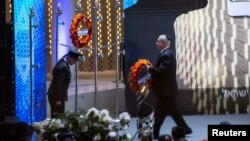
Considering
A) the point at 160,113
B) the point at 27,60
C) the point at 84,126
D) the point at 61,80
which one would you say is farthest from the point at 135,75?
the point at 84,126

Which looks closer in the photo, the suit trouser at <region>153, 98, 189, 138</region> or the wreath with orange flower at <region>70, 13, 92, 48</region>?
the suit trouser at <region>153, 98, 189, 138</region>

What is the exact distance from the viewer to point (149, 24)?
791 centimetres

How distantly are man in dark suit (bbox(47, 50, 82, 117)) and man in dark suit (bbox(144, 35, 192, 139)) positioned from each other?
0.88 meters

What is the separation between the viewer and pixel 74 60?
6105 millimetres

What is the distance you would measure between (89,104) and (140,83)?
129cm

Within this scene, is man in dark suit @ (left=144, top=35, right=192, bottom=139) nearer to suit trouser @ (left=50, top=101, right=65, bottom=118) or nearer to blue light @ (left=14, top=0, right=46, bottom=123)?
suit trouser @ (left=50, top=101, right=65, bottom=118)

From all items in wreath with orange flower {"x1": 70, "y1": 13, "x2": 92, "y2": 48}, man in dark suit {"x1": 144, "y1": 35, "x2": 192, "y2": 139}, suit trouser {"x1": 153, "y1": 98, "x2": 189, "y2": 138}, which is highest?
wreath with orange flower {"x1": 70, "y1": 13, "x2": 92, "y2": 48}

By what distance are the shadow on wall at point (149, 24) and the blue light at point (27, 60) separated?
202cm

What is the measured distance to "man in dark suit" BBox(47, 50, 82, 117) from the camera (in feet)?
19.7

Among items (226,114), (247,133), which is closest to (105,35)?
(226,114)

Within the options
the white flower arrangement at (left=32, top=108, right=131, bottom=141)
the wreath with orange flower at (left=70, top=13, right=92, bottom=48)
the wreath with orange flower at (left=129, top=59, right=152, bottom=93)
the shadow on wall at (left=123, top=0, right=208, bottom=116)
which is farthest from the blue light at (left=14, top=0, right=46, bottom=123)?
the shadow on wall at (left=123, top=0, right=208, bottom=116)

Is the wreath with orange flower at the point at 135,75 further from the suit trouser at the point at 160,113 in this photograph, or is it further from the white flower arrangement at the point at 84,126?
the white flower arrangement at the point at 84,126

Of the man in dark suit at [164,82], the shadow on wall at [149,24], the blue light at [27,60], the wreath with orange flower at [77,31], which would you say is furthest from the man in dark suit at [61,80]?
the shadow on wall at [149,24]

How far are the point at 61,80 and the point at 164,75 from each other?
1.17 metres
